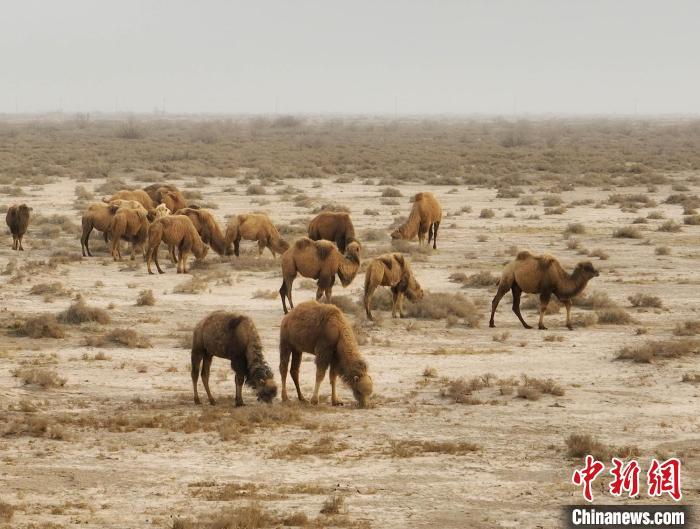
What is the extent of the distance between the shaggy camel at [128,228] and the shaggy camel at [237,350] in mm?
12850

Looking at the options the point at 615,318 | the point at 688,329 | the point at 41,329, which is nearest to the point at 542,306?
the point at 615,318

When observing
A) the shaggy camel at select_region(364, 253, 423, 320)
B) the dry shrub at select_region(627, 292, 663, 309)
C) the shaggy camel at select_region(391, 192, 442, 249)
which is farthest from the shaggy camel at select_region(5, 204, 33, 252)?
the dry shrub at select_region(627, 292, 663, 309)

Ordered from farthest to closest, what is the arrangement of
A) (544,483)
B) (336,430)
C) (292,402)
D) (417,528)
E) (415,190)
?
(415,190)
(292,402)
(336,430)
(544,483)
(417,528)

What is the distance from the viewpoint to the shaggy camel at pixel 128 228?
2598 centimetres

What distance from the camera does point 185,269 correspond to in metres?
24.8

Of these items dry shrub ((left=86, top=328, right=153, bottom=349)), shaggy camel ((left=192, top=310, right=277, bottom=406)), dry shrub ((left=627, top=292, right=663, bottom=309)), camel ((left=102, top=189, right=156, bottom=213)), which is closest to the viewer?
shaggy camel ((left=192, top=310, right=277, bottom=406))

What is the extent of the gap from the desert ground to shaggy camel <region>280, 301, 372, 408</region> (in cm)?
34

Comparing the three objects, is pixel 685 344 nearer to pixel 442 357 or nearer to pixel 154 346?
pixel 442 357

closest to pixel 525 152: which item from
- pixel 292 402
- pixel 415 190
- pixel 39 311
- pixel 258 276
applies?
pixel 415 190

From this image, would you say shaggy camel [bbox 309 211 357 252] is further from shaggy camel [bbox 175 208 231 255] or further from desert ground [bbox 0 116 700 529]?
shaggy camel [bbox 175 208 231 255]

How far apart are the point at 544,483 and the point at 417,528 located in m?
1.79

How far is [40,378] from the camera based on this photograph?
1464 cm

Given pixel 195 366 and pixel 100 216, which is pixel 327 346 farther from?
pixel 100 216

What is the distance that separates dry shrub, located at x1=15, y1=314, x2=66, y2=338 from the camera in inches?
705
